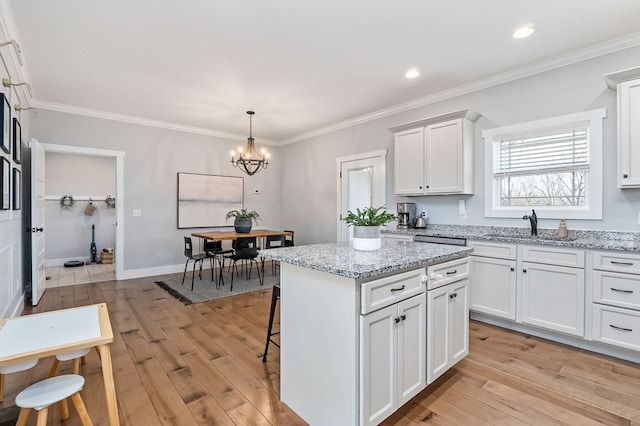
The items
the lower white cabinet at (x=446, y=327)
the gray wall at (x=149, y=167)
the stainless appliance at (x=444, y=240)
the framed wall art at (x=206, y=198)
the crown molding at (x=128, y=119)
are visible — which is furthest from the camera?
the framed wall art at (x=206, y=198)

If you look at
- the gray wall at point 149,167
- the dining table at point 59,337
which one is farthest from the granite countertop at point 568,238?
the gray wall at point 149,167

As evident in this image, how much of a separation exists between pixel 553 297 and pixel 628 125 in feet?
5.04

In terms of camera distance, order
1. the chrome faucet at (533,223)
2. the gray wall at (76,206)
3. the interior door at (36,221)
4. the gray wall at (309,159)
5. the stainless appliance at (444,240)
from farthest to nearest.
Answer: the gray wall at (76,206) → the interior door at (36,221) → the stainless appliance at (444,240) → the chrome faucet at (533,223) → the gray wall at (309,159)

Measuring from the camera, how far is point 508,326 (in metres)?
3.14

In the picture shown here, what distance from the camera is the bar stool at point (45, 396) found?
136 centimetres

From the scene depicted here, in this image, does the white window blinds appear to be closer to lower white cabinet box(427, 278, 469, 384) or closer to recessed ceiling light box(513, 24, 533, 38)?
recessed ceiling light box(513, 24, 533, 38)

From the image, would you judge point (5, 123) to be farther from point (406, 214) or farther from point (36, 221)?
point (406, 214)

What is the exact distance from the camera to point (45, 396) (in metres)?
1.42

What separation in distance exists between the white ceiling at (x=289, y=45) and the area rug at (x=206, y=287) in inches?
105

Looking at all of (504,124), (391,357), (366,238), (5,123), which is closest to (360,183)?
(504,124)

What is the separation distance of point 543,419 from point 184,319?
3.15 metres

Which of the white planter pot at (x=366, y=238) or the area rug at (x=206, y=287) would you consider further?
the area rug at (x=206, y=287)

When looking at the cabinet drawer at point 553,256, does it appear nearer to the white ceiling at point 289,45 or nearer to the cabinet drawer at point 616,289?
the cabinet drawer at point 616,289

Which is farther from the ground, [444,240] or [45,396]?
[444,240]
